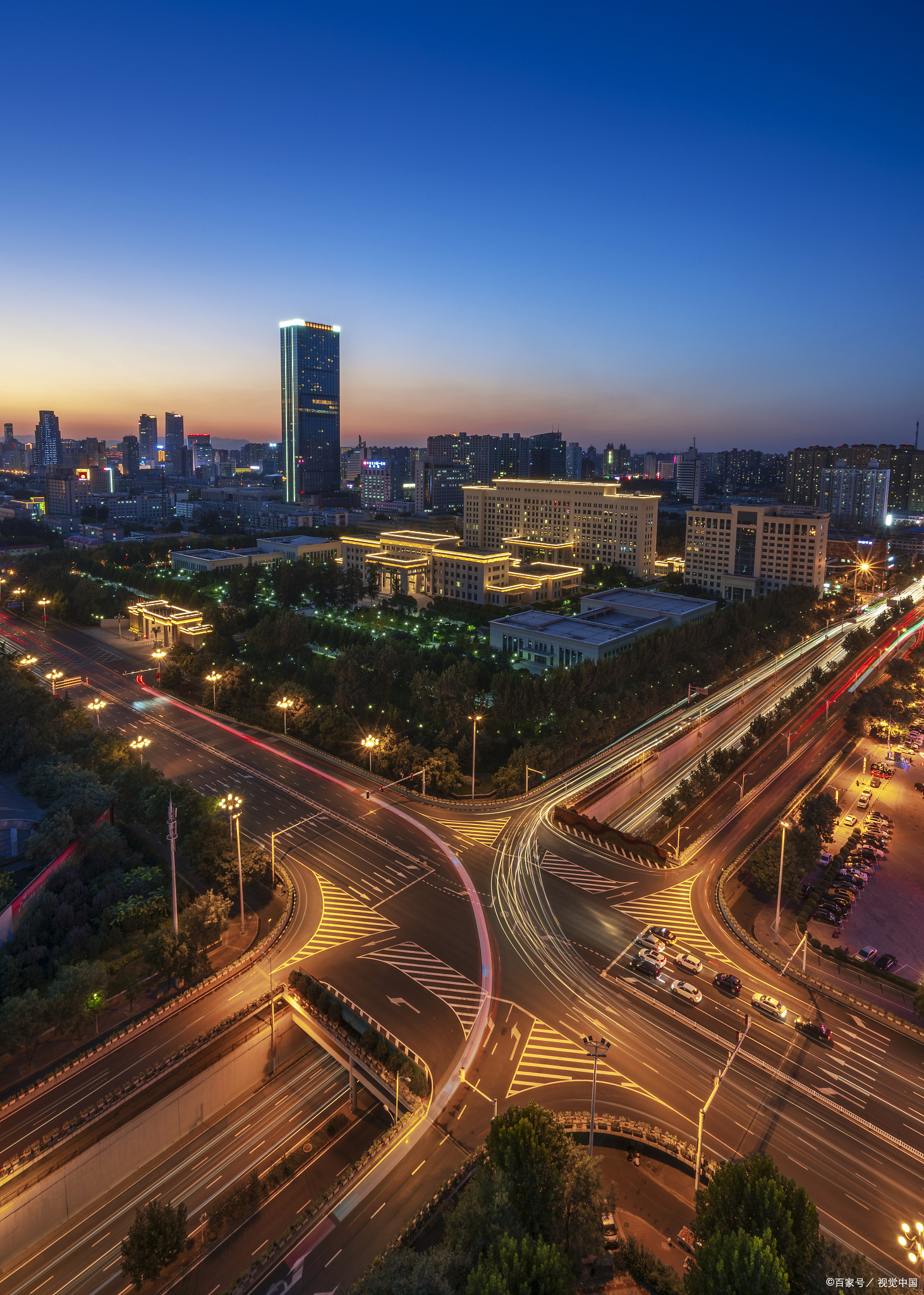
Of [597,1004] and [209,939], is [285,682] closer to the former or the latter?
[209,939]

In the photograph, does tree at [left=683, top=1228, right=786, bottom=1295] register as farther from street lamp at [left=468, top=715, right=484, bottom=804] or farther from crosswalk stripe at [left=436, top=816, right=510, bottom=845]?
street lamp at [left=468, top=715, right=484, bottom=804]

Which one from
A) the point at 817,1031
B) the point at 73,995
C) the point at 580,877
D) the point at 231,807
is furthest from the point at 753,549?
the point at 73,995

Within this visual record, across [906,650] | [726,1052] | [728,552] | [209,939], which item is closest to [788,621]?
[906,650]

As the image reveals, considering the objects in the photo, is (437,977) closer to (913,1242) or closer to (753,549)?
(913,1242)

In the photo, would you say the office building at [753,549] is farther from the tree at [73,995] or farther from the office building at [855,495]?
the tree at [73,995]

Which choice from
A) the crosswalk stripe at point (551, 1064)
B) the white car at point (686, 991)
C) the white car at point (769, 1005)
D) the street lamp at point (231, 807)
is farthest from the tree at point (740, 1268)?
the street lamp at point (231, 807)

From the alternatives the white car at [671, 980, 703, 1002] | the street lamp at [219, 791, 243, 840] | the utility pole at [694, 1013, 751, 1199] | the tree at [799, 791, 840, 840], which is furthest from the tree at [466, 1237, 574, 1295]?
the tree at [799, 791, 840, 840]
